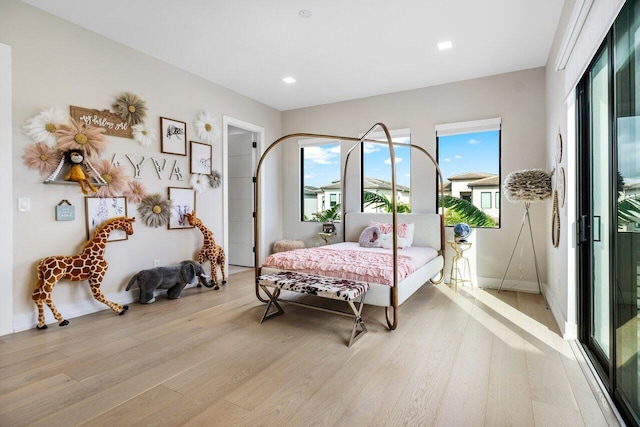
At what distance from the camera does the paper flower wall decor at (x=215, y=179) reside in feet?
15.3

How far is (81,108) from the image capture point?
3.28m

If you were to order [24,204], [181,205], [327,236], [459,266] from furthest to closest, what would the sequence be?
[327,236]
[459,266]
[181,205]
[24,204]

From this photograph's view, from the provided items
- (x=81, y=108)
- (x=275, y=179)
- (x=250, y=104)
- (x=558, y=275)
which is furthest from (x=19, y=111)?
(x=558, y=275)

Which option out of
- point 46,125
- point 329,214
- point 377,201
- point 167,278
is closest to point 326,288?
point 167,278

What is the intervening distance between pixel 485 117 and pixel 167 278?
14.7 ft

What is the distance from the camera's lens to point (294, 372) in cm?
218

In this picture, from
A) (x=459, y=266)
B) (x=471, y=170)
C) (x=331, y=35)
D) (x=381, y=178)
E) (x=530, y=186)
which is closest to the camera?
(x=331, y=35)

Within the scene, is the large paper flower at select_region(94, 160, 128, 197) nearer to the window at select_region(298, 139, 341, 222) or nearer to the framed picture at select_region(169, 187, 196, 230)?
the framed picture at select_region(169, 187, 196, 230)

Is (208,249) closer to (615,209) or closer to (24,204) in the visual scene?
(24,204)

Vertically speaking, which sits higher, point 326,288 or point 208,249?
point 208,249

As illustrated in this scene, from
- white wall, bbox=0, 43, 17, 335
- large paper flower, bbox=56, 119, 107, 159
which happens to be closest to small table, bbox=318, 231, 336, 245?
large paper flower, bbox=56, 119, 107, 159

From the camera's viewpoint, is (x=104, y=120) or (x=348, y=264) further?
(x=104, y=120)

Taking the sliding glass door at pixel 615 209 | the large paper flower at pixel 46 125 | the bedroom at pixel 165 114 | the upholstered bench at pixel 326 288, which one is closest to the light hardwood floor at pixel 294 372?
the upholstered bench at pixel 326 288

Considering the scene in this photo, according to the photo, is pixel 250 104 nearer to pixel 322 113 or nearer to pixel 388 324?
pixel 322 113
